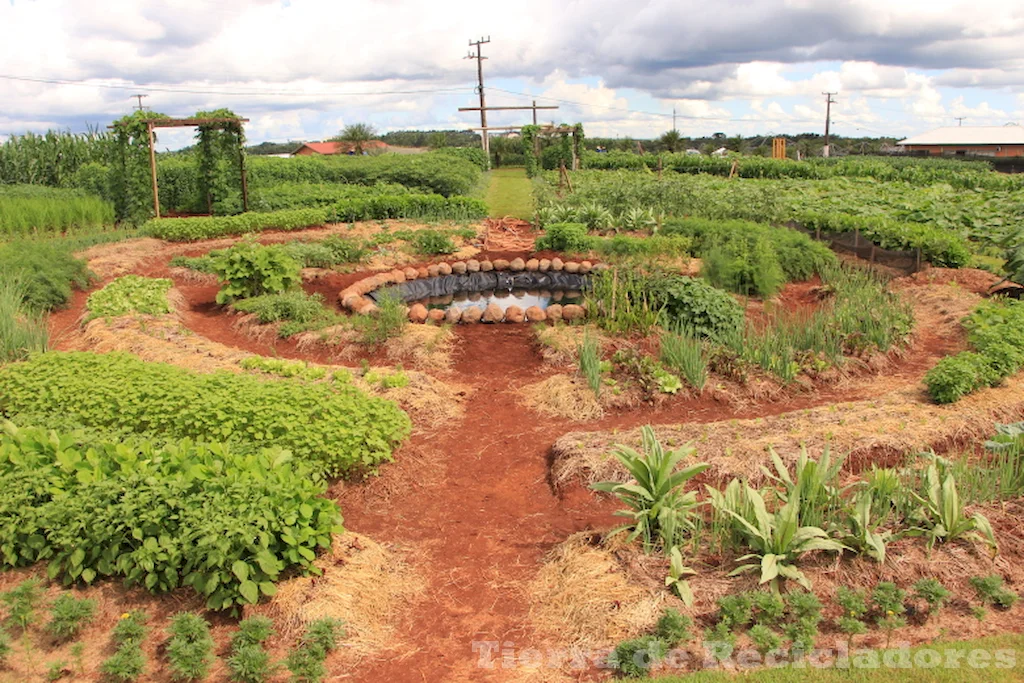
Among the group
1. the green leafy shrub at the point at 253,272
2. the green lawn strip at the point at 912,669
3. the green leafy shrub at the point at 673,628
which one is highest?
the green leafy shrub at the point at 253,272

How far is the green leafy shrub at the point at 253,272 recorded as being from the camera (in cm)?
1011

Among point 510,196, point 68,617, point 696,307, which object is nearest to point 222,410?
point 68,617

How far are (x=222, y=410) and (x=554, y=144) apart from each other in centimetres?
3220

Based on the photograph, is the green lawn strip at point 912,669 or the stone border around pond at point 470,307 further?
the stone border around pond at point 470,307

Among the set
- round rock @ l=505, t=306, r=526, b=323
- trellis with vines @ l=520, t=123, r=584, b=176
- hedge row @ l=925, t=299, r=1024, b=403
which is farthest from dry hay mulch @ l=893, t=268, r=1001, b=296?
trellis with vines @ l=520, t=123, r=584, b=176

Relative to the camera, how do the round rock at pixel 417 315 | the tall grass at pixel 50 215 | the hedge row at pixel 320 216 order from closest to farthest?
1. the round rock at pixel 417 315
2. the hedge row at pixel 320 216
3. the tall grass at pixel 50 215

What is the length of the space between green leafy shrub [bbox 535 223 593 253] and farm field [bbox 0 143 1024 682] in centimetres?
383

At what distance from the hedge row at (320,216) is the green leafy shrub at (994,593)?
14.9 meters

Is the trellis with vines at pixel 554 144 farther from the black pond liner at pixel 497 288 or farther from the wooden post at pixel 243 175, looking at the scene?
the black pond liner at pixel 497 288

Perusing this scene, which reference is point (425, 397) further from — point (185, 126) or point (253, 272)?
point (185, 126)

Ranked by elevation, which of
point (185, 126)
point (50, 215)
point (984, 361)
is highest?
point (185, 126)

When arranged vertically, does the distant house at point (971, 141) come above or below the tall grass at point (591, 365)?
above

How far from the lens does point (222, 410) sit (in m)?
5.33

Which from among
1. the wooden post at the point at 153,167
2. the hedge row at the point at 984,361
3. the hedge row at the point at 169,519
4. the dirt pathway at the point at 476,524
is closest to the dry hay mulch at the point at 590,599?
the dirt pathway at the point at 476,524
